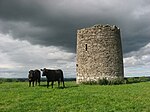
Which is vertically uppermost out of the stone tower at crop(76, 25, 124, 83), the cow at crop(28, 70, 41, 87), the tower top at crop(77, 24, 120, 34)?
the tower top at crop(77, 24, 120, 34)

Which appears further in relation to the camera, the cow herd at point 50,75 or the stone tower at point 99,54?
the stone tower at point 99,54

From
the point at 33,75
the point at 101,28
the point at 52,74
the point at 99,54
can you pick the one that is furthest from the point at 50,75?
the point at 101,28

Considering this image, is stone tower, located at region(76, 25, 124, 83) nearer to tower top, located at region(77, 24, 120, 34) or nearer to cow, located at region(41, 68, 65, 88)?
tower top, located at region(77, 24, 120, 34)

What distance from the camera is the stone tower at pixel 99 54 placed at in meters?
31.2

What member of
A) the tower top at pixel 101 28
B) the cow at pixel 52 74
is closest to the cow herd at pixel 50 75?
the cow at pixel 52 74

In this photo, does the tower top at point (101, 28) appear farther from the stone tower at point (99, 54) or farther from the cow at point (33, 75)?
the cow at point (33, 75)

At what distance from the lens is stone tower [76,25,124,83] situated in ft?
102

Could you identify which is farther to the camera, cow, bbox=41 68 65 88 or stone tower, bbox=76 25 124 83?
stone tower, bbox=76 25 124 83

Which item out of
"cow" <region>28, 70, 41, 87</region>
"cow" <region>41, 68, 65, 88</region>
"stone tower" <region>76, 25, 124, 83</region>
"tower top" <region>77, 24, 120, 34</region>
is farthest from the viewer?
"tower top" <region>77, 24, 120, 34</region>

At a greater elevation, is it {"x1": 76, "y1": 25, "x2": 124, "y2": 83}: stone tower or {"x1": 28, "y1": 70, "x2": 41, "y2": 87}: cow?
{"x1": 76, "y1": 25, "x2": 124, "y2": 83}: stone tower

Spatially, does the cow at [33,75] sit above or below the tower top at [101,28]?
below

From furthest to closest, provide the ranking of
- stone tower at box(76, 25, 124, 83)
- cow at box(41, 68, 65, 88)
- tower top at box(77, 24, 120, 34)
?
tower top at box(77, 24, 120, 34) → stone tower at box(76, 25, 124, 83) → cow at box(41, 68, 65, 88)

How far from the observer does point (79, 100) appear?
1585 centimetres

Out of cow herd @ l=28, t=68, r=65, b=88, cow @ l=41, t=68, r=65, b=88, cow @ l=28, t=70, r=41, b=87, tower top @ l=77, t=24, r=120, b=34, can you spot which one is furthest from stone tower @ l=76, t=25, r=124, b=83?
cow @ l=28, t=70, r=41, b=87
